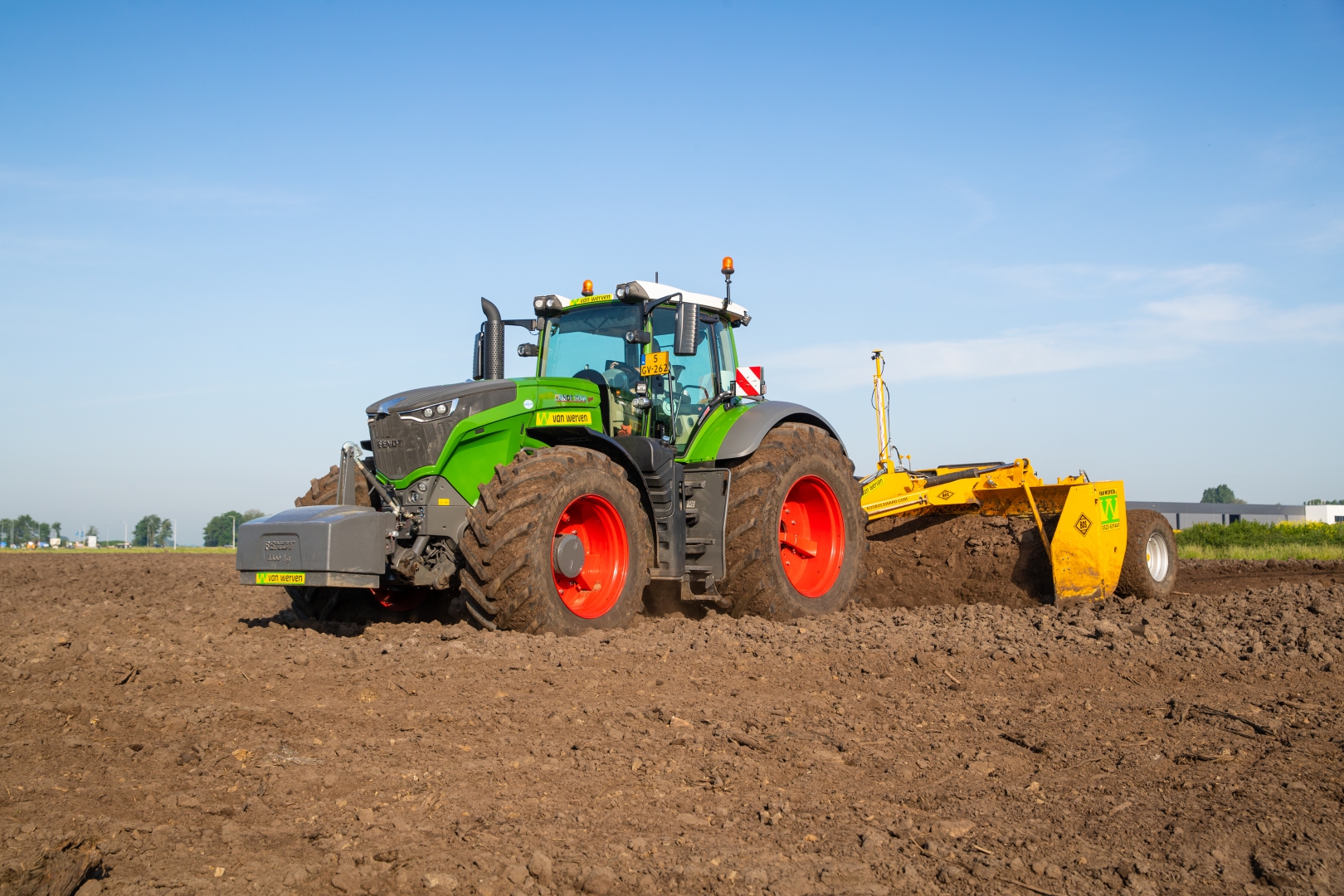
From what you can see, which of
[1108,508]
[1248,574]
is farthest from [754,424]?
[1248,574]

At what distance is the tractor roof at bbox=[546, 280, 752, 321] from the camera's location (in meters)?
8.30

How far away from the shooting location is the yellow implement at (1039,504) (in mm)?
8594

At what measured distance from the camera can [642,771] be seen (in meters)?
3.97

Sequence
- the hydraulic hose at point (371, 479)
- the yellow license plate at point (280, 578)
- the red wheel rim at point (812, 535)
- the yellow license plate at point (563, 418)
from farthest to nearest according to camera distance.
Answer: the red wheel rim at point (812, 535) < the yellow license plate at point (563, 418) < the hydraulic hose at point (371, 479) < the yellow license plate at point (280, 578)

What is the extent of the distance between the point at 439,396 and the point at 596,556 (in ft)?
5.14

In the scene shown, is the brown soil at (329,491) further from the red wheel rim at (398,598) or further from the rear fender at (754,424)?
the rear fender at (754,424)

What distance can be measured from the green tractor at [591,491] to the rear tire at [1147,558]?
2326 millimetres

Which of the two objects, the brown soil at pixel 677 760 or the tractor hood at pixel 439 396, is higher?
the tractor hood at pixel 439 396

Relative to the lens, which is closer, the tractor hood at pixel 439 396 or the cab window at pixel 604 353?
the tractor hood at pixel 439 396

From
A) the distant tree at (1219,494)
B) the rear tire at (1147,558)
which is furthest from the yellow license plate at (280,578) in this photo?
the distant tree at (1219,494)

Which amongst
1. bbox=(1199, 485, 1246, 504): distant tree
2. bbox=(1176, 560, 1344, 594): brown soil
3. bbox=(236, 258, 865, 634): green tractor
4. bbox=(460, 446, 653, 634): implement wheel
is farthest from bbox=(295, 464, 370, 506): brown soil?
bbox=(1199, 485, 1246, 504): distant tree

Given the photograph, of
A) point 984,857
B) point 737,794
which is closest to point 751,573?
point 737,794

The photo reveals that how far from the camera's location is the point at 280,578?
634 cm

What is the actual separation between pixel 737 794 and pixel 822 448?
210 inches
